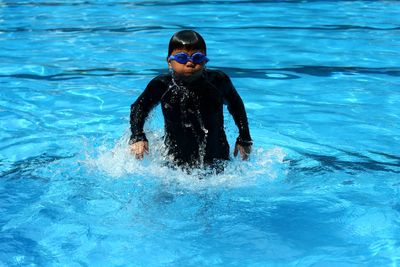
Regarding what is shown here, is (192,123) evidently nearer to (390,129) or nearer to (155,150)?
(155,150)

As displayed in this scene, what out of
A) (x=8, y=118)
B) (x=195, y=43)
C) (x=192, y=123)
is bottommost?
(x=8, y=118)

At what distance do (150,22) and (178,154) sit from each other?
258 inches

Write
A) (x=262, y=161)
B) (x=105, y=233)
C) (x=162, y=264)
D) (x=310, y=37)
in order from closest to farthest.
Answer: (x=162, y=264) → (x=105, y=233) → (x=262, y=161) → (x=310, y=37)

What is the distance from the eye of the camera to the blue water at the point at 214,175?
3.25m

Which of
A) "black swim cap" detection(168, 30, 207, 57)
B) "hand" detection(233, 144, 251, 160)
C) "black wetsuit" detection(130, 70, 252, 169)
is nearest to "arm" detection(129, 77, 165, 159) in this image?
"black wetsuit" detection(130, 70, 252, 169)

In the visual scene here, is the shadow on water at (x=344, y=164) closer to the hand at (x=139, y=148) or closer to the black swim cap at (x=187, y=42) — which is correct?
the hand at (x=139, y=148)

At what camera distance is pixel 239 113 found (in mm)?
3746

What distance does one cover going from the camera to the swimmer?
3652 mm

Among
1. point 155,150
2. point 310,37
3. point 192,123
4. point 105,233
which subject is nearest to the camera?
point 105,233

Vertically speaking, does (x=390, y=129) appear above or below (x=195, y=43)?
below

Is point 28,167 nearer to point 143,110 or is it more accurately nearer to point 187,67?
point 143,110

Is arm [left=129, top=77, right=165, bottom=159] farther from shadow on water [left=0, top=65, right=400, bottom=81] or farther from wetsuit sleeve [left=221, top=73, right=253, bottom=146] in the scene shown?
shadow on water [left=0, top=65, right=400, bottom=81]

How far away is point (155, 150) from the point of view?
13.1 feet

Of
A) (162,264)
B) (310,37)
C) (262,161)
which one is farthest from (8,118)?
(310,37)
